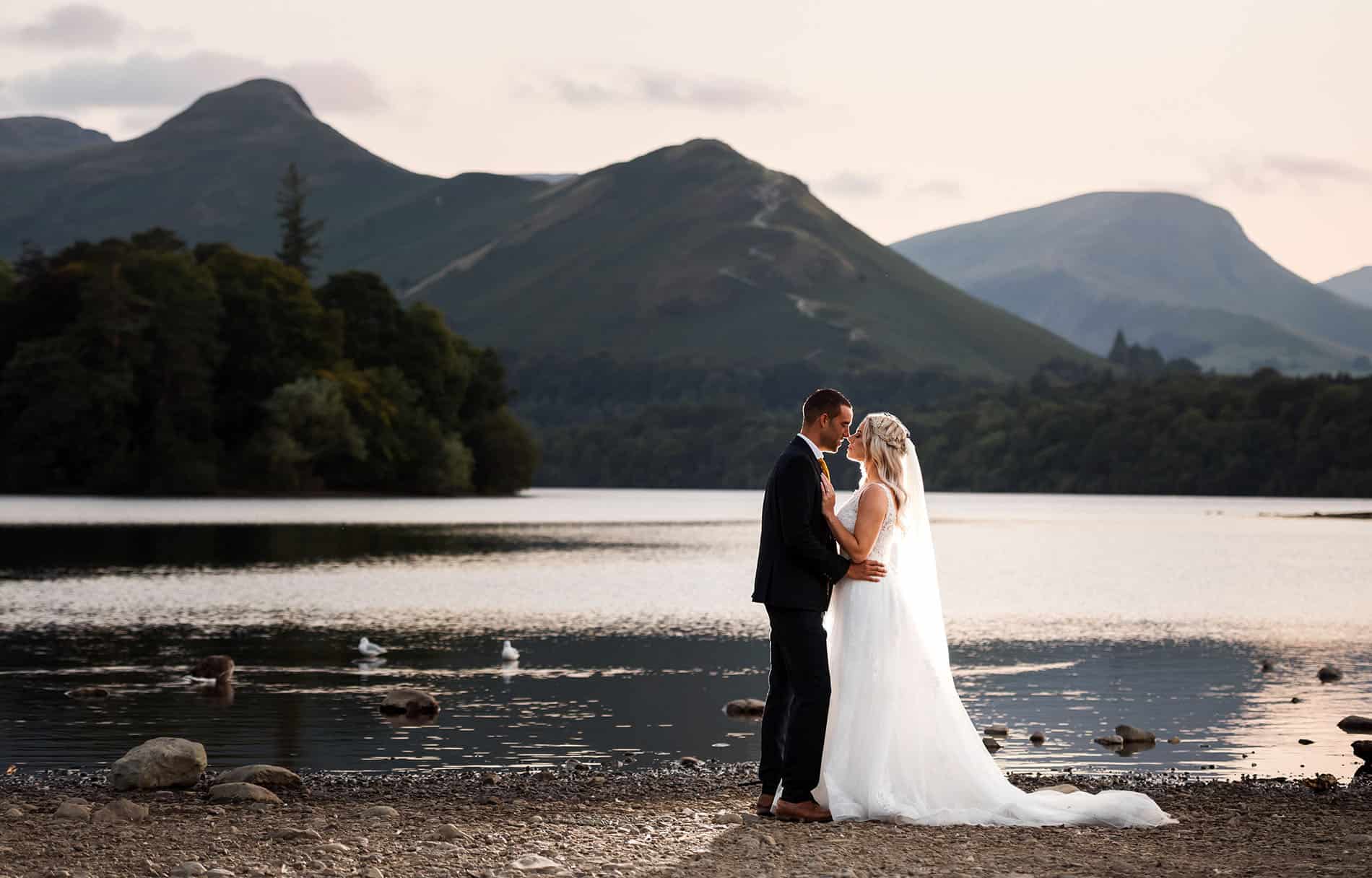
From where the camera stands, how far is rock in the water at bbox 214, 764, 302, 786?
1539 centimetres

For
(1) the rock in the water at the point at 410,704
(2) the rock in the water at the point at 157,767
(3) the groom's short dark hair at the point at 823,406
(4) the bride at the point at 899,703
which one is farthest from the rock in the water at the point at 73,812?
(1) the rock in the water at the point at 410,704

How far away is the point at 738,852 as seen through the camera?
11.2 meters

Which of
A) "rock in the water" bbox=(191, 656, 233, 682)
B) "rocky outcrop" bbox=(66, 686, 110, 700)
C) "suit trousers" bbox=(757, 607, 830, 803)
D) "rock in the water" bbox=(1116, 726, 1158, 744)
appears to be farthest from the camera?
"rock in the water" bbox=(191, 656, 233, 682)

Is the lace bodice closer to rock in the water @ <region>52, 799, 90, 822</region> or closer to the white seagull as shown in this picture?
rock in the water @ <region>52, 799, 90, 822</region>

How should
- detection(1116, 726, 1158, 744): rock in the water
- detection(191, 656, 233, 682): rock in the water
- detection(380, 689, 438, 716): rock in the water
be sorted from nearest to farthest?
detection(1116, 726, 1158, 744): rock in the water < detection(380, 689, 438, 716): rock in the water < detection(191, 656, 233, 682): rock in the water

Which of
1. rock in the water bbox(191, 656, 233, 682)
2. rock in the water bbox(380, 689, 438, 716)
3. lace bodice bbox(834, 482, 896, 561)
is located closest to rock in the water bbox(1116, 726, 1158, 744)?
lace bodice bbox(834, 482, 896, 561)

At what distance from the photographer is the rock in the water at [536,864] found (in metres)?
10.7

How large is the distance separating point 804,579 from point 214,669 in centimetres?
1433

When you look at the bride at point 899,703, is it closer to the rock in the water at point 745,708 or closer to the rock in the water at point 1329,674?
the rock in the water at point 745,708

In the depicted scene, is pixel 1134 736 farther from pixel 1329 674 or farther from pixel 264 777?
pixel 264 777

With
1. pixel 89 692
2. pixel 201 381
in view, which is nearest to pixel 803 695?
pixel 89 692

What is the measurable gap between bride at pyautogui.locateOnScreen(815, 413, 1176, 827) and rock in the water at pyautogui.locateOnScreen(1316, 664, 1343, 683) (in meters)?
14.9

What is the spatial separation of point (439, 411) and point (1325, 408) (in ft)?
287

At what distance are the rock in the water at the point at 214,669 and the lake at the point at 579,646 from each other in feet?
1.79
